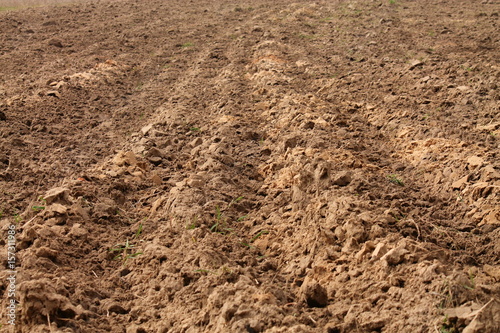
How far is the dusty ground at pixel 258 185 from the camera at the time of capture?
3.08 meters

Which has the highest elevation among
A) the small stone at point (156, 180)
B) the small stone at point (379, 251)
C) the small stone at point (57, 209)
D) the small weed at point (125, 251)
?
the small stone at point (57, 209)

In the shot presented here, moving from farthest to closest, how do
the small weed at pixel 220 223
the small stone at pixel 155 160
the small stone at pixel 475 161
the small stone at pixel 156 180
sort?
the small stone at pixel 155 160 → the small stone at pixel 156 180 → the small stone at pixel 475 161 → the small weed at pixel 220 223

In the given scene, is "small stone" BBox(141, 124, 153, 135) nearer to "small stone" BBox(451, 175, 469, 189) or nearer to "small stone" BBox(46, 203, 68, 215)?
"small stone" BBox(46, 203, 68, 215)

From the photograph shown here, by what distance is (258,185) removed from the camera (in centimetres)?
495

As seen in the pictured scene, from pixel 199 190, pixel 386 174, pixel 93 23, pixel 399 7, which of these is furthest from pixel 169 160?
pixel 399 7

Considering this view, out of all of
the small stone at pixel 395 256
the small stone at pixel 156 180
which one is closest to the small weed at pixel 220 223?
the small stone at pixel 156 180

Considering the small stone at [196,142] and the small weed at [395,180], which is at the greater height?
the small stone at [196,142]

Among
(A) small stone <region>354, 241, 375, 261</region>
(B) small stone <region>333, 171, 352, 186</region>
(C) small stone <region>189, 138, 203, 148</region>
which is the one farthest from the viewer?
(C) small stone <region>189, 138, 203, 148</region>

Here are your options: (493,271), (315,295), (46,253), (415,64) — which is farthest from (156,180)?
(415,64)

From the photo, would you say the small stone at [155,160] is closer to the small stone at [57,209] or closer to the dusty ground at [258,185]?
the dusty ground at [258,185]

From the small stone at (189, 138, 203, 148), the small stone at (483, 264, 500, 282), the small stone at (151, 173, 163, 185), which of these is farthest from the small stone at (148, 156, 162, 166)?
the small stone at (483, 264, 500, 282)

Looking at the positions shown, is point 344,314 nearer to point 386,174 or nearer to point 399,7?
point 386,174

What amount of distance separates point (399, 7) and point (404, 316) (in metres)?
12.0

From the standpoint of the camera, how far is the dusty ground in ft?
10.1
